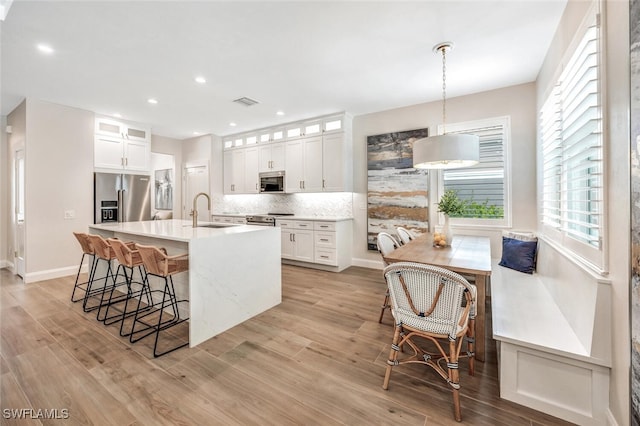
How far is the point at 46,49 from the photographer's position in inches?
111

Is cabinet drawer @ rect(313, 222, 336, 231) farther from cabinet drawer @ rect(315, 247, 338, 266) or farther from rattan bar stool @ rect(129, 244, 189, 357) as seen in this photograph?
rattan bar stool @ rect(129, 244, 189, 357)

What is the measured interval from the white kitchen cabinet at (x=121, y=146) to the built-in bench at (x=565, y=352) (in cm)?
635

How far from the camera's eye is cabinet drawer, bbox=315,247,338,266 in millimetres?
4738

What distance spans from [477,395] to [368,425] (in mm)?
786

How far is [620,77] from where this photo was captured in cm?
139

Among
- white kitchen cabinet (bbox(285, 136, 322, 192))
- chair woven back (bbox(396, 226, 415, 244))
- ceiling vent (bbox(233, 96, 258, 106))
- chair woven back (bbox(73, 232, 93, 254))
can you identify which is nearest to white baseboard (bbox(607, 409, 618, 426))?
chair woven back (bbox(396, 226, 415, 244))

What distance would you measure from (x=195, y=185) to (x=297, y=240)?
11.2 ft

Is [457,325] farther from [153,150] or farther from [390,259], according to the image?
[153,150]

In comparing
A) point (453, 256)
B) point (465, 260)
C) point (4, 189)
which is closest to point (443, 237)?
point (453, 256)

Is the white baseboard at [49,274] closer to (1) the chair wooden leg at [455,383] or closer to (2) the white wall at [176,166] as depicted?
(2) the white wall at [176,166]

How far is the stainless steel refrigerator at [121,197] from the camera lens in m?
4.89

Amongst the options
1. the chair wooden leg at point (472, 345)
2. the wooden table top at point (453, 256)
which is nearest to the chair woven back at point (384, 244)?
the wooden table top at point (453, 256)

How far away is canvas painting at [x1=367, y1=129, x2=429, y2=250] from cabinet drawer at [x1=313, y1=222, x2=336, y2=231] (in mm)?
710

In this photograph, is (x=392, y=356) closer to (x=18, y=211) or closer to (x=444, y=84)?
(x=444, y=84)
